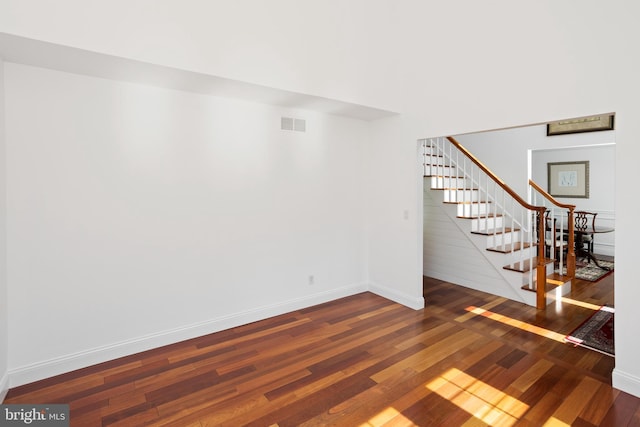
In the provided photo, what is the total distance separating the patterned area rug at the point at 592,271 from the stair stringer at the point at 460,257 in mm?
1627

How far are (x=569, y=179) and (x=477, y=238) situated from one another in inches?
184

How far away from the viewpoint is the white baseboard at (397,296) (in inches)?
171

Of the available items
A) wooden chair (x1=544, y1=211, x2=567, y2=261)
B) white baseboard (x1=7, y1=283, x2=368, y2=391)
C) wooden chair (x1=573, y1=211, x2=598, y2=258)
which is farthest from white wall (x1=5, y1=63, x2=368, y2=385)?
wooden chair (x1=573, y1=211, x2=598, y2=258)

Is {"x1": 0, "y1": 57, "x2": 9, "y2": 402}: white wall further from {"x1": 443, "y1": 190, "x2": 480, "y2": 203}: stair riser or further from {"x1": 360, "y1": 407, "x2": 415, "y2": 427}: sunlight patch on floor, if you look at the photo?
{"x1": 443, "y1": 190, "x2": 480, "y2": 203}: stair riser

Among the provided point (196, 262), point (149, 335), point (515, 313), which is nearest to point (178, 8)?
point (196, 262)

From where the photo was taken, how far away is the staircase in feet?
14.9

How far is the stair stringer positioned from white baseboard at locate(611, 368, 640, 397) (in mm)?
1804

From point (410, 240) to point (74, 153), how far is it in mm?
3686

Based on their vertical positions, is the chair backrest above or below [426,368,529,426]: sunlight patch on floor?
above

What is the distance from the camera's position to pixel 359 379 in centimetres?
279

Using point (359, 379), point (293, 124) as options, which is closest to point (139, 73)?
point (293, 124)

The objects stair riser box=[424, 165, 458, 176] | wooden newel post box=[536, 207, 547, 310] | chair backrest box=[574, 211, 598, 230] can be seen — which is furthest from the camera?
chair backrest box=[574, 211, 598, 230]

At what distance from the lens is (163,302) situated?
11.0 feet

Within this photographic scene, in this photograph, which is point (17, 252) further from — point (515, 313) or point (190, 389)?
point (515, 313)
